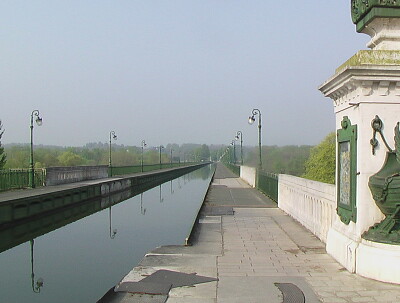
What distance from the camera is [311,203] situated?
12.4 metres

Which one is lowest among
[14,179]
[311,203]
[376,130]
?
[14,179]

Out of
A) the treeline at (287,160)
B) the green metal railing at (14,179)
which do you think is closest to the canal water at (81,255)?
the green metal railing at (14,179)

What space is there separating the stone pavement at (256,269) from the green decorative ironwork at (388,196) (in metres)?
0.74

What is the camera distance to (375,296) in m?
6.23

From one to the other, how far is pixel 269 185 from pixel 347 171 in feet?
53.4

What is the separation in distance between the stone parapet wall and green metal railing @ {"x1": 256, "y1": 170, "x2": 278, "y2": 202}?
1556 cm

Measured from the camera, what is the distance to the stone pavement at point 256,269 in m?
6.34

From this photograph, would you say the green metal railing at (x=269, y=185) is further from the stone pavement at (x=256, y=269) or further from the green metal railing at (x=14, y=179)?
the green metal railing at (x=14, y=179)

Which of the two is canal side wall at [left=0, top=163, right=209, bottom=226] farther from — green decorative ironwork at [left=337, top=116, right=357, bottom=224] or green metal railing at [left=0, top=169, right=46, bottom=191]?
green decorative ironwork at [left=337, top=116, right=357, bottom=224]

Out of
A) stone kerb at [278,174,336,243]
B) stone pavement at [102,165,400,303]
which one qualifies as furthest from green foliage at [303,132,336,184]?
stone pavement at [102,165,400,303]

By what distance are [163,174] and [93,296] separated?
63.4m

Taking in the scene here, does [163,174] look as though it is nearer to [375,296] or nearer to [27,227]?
[27,227]

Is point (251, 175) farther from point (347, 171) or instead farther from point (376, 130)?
point (376, 130)

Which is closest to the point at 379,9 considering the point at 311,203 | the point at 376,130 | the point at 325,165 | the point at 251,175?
the point at 376,130
